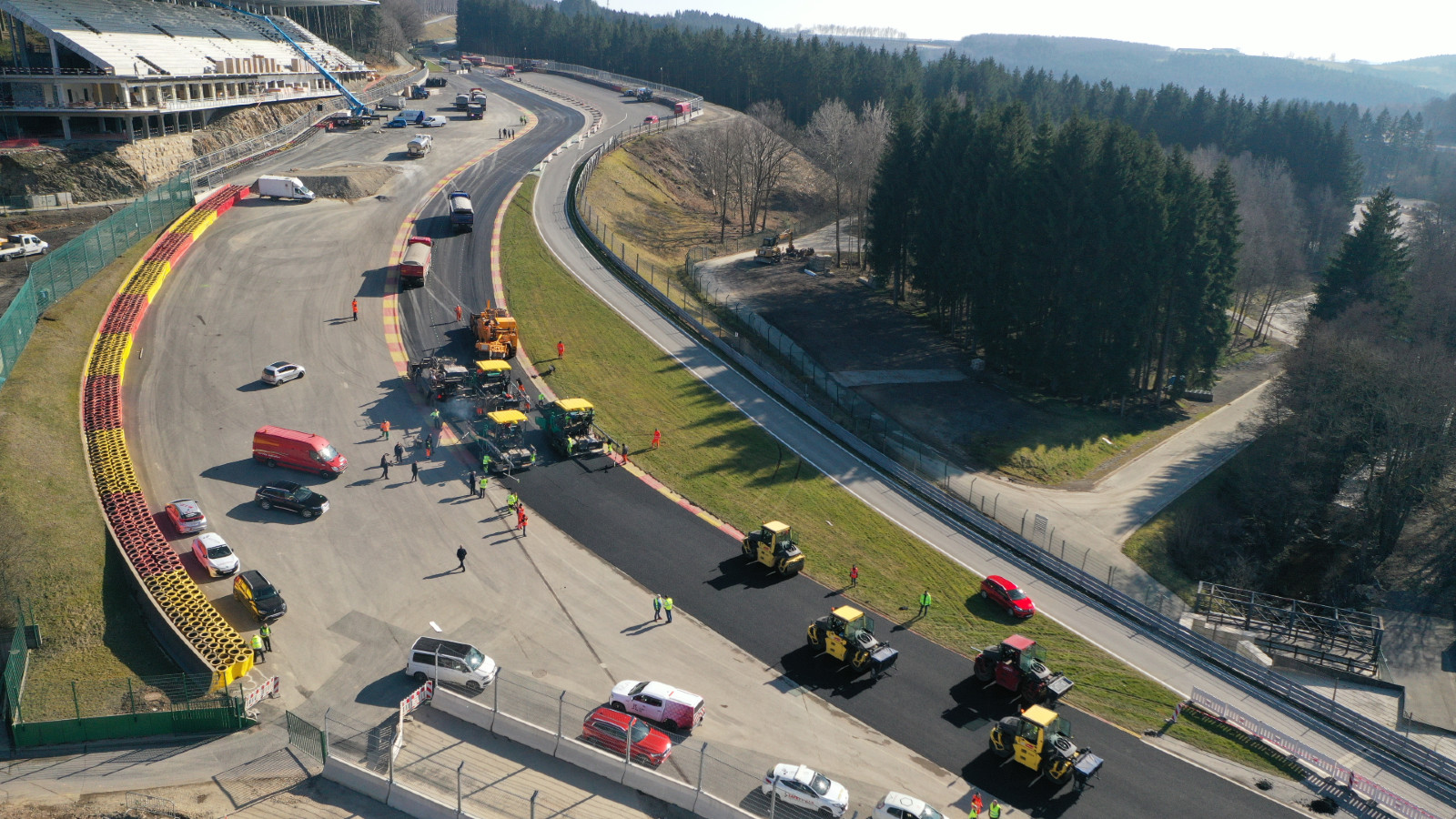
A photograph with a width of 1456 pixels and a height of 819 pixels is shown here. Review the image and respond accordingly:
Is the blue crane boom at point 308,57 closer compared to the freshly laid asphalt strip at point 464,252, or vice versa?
the freshly laid asphalt strip at point 464,252

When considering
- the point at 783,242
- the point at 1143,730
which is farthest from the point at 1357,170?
the point at 1143,730

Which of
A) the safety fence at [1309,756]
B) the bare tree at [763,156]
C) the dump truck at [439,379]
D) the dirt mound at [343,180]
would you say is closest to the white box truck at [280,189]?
the dirt mound at [343,180]

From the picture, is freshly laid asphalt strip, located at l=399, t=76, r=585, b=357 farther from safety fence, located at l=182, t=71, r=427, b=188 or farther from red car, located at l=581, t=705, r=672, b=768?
red car, located at l=581, t=705, r=672, b=768

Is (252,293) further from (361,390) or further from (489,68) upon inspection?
(489,68)

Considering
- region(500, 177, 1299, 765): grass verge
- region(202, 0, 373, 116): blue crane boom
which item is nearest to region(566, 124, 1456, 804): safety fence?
region(500, 177, 1299, 765): grass verge

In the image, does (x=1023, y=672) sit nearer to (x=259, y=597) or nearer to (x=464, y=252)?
(x=259, y=597)

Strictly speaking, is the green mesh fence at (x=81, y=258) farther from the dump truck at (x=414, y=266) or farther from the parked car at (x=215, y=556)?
the dump truck at (x=414, y=266)
